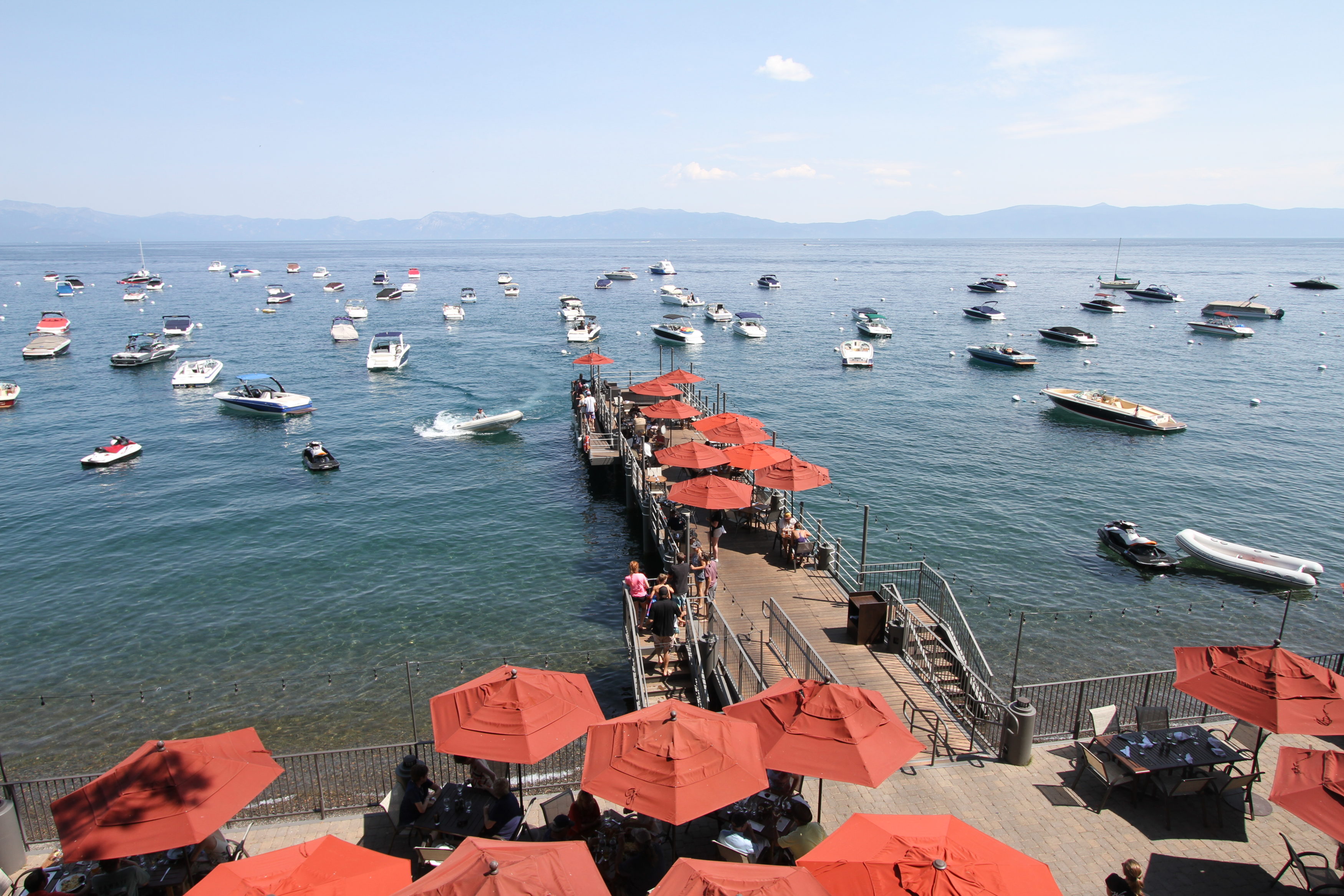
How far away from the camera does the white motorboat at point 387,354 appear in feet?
199

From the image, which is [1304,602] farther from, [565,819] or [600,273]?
[600,273]

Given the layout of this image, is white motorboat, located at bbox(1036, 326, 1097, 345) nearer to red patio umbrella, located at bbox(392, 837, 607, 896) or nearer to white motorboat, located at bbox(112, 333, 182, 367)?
red patio umbrella, located at bbox(392, 837, 607, 896)

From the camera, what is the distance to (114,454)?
124 feet

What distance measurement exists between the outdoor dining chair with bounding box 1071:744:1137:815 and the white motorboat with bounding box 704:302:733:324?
7701cm

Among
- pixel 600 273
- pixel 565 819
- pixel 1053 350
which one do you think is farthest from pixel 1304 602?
pixel 600 273

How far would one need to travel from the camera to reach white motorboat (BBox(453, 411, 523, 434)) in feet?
139

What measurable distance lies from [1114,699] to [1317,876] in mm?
9453

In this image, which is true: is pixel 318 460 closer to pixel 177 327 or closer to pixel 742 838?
pixel 742 838

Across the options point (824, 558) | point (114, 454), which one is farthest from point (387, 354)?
point (824, 558)

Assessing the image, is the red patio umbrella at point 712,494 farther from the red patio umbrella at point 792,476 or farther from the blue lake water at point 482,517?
the blue lake water at point 482,517

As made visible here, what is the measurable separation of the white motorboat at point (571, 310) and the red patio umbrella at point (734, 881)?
80.8m

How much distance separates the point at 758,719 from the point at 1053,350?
7187 centimetres

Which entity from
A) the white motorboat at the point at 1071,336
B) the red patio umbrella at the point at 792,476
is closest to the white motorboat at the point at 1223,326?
the white motorboat at the point at 1071,336

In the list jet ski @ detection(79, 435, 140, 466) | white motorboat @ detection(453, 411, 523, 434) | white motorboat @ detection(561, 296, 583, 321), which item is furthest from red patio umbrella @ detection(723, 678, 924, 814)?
white motorboat @ detection(561, 296, 583, 321)
